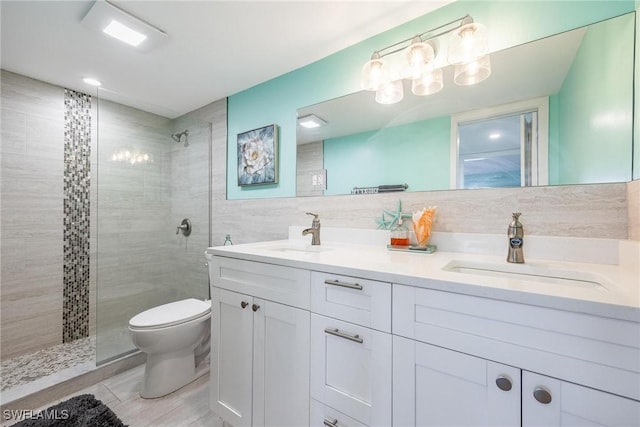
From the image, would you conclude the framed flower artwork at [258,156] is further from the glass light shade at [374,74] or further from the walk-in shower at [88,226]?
the glass light shade at [374,74]

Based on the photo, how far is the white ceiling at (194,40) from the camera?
1.38 meters

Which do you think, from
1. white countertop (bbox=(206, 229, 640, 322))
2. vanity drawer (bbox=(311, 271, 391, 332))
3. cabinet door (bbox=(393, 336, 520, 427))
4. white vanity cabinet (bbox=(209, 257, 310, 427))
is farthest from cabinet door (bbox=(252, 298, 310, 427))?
cabinet door (bbox=(393, 336, 520, 427))

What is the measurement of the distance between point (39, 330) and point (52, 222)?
86 cm

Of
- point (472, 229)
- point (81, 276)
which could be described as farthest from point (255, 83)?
point (81, 276)

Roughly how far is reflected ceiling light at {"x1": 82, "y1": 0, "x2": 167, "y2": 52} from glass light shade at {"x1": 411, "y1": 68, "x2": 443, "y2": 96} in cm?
150

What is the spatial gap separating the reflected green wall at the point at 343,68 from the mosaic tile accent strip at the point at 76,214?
50.6 inches

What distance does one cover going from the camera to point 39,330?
2.09m

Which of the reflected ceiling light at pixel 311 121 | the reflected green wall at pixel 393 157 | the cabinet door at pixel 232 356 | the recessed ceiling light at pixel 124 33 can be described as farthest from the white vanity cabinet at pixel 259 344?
the recessed ceiling light at pixel 124 33

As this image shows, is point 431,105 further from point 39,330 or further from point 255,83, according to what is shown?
point 39,330

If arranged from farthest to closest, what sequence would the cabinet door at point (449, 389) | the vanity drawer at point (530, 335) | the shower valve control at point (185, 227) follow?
the shower valve control at point (185, 227) < the cabinet door at point (449, 389) < the vanity drawer at point (530, 335)

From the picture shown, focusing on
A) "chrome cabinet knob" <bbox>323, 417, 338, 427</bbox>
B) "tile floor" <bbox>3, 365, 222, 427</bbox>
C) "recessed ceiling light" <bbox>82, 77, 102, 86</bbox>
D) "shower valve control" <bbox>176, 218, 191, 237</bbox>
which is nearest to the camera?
"chrome cabinet knob" <bbox>323, 417, 338, 427</bbox>

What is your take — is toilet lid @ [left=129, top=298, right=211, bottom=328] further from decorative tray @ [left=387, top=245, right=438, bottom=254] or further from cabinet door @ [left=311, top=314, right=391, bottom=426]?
decorative tray @ [left=387, top=245, right=438, bottom=254]

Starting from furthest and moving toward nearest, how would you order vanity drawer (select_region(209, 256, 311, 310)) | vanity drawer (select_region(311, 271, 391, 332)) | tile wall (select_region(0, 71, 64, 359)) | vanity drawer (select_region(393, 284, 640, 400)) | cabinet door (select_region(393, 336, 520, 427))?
1. tile wall (select_region(0, 71, 64, 359))
2. vanity drawer (select_region(209, 256, 311, 310))
3. vanity drawer (select_region(311, 271, 391, 332))
4. cabinet door (select_region(393, 336, 520, 427))
5. vanity drawer (select_region(393, 284, 640, 400))

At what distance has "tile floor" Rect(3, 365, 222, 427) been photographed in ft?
4.67
